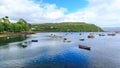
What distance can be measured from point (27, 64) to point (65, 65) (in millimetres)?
13660

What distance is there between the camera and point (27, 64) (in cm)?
6781

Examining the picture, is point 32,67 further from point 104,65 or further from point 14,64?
point 104,65

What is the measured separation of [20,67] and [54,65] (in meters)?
11.8

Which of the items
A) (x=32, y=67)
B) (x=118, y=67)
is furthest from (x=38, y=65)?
(x=118, y=67)

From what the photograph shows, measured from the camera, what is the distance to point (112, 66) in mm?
65875

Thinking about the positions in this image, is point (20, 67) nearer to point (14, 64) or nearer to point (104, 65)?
point (14, 64)

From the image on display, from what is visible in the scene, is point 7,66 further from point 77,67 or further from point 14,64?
point 77,67

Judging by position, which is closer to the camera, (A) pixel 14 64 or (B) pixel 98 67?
(B) pixel 98 67

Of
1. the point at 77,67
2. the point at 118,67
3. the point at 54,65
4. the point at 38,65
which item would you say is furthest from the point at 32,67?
the point at 118,67

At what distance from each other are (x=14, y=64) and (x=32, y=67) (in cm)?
875

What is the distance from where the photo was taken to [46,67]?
6397cm

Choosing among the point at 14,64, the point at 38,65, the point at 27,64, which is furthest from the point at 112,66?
the point at 14,64

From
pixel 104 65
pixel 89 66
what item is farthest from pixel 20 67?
pixel 104 65

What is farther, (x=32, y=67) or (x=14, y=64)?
(x=14, y=64)
